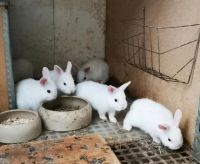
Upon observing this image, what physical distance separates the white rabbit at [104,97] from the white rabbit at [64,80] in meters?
0.06

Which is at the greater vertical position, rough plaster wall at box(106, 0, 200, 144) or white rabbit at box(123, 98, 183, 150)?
rough plaster wall at box(106, 0, 200, 144)

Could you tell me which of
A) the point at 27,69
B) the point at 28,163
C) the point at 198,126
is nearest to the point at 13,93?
the point at 27,69

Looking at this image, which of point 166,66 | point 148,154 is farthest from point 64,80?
point 148,154

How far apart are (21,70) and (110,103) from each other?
0.90 meters

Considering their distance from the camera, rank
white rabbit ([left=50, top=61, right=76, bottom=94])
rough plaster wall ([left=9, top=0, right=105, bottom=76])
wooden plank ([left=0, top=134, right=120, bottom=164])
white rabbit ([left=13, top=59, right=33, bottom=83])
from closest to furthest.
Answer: wooden plank ([left=0, top=134, right=120, bottom=164]), white rabbit ([left=50, top=61, right=76, bottom=94]), white rabbit ([left=13, top=59, right=33, bottom=83]), rough plaster wall ([left=9, top=0, right=105, bottom=76])

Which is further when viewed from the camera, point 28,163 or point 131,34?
point 131,34

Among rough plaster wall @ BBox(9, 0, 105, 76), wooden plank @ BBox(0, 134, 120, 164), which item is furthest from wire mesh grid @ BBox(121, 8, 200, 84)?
wooden plank @ BBox(0, 134, 120, 164)

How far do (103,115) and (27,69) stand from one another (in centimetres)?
83

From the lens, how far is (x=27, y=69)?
270cm

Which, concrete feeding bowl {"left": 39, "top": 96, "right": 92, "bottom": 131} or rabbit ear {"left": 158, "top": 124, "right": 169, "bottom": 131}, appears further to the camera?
concrete feeding bowl {"left": 39, "top": 96, "right": 92, "bottom": 131}

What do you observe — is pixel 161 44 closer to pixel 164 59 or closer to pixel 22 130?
pixel 164 59

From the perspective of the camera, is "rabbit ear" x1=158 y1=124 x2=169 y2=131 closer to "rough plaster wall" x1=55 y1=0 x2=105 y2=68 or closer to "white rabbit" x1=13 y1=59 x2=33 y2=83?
"white rabbit" x1=13 y1=59 x2=33 y2=83

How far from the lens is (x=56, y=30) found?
2.98 metres

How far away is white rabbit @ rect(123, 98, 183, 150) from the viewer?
5.91ft
